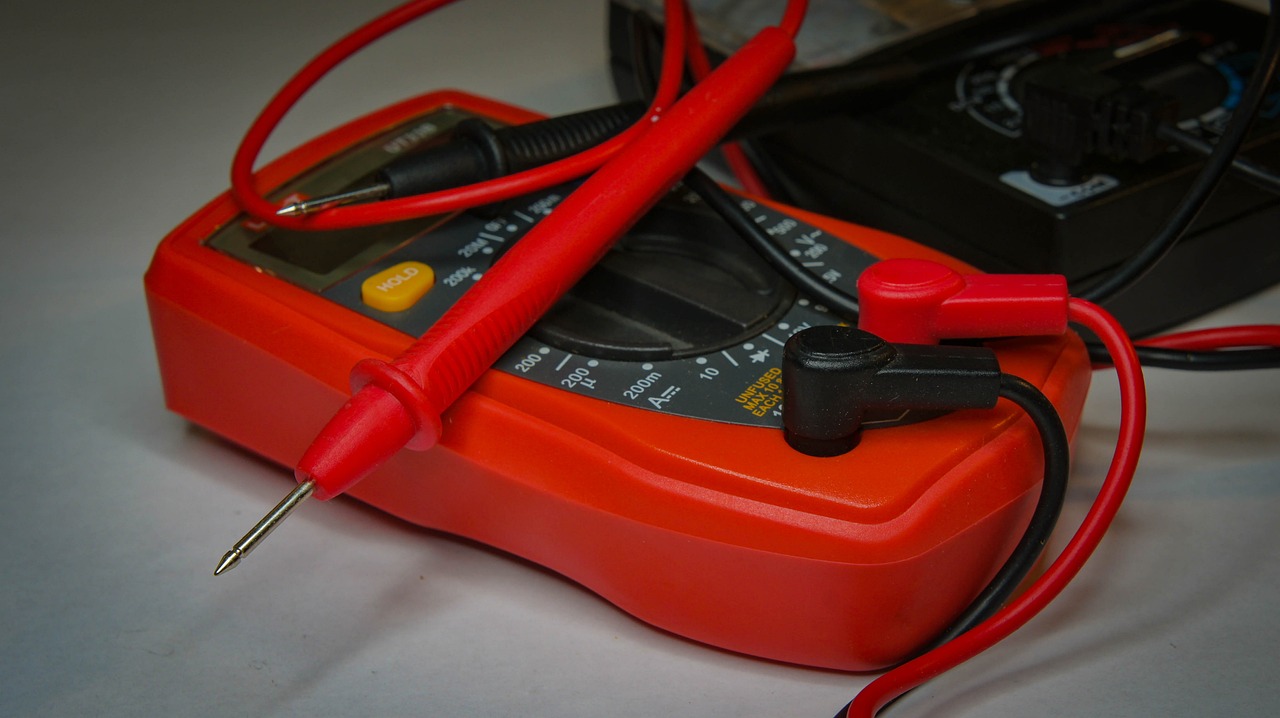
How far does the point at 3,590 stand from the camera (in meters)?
0.48

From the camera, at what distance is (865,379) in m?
0.39

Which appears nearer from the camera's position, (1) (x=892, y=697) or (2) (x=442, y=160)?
(1) (x=892, y=697)

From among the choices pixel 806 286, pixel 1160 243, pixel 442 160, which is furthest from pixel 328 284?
pixel 1160 243

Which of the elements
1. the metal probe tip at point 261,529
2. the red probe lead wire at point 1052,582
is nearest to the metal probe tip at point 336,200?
the metal probe tip at point 261,529

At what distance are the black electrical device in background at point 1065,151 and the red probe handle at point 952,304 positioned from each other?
100 millimetres

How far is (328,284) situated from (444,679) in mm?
153

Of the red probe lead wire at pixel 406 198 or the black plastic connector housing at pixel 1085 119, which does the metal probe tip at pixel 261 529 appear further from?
the black plastic connector housing at pixel 1085 119

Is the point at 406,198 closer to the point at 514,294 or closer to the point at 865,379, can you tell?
the point at 514,294

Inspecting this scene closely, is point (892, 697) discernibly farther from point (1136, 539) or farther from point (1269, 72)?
point (1269, 72)

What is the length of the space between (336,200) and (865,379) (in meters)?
0.22

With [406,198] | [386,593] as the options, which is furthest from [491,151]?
Result: [386,593]

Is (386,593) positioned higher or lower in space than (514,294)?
lower

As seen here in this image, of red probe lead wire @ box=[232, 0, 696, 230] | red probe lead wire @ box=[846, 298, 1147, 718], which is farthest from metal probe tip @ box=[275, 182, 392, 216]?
red probe lead wire @ box=[846, 298, 1147, 718]

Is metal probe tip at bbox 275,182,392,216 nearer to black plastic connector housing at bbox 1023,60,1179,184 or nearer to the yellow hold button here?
the yellow hold button
